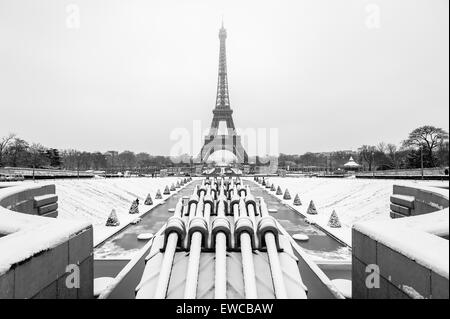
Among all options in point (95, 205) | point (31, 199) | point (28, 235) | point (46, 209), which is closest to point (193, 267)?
point (28, 235)

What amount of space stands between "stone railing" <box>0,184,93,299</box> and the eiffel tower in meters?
→ 78.8

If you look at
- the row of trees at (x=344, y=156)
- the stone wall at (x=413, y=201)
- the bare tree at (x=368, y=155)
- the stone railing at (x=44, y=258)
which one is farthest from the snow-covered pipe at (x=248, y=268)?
the bare tree at (x=368, y=155)

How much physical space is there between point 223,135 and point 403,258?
278 feet

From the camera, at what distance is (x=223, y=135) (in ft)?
287

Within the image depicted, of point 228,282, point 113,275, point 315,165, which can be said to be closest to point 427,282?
point 228,282

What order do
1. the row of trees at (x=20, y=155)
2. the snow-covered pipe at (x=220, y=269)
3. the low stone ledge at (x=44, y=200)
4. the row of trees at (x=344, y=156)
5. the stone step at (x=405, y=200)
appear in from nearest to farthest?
the snow-covered pipe at (x=220, y=269) < the stone step at (x=405, y=200) < the low stone ledge at (x=44, y=200) < the row of trees at (x=344, y=156) < the row of trees at (x=20, y=155)

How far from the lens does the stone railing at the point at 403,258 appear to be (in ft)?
9.91

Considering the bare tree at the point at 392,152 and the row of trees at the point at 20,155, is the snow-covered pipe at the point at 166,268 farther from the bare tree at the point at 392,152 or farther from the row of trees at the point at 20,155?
the bare tree at the point at 392,152

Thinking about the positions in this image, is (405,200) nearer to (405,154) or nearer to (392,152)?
(405,154)

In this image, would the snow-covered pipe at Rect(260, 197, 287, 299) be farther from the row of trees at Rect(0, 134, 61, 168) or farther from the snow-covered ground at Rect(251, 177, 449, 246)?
the row of trees at Rect(0, 134, 61, 168)

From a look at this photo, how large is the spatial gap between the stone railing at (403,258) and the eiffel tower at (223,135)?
79.9m

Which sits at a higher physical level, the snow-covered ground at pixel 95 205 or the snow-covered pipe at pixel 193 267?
the snow-covered pipe at pixel 193 267

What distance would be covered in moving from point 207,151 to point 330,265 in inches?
3072
